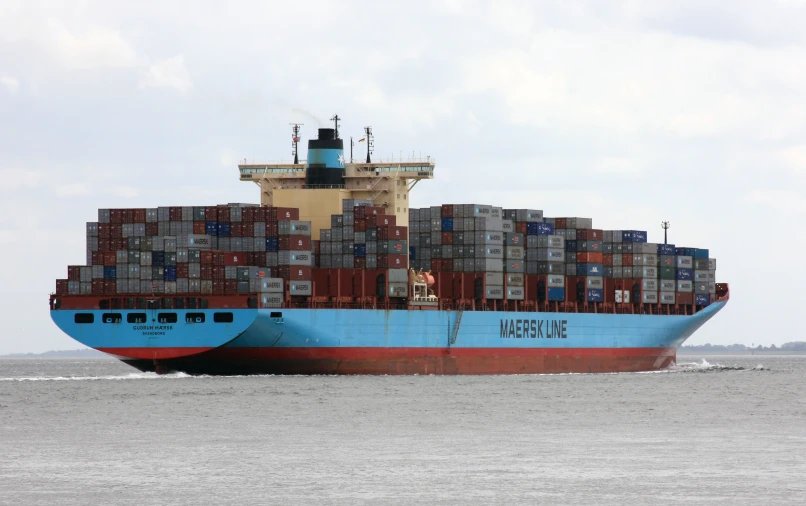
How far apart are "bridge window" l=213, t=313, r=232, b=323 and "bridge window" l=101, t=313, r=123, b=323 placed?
486 centimetres

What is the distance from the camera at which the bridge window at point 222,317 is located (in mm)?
64250

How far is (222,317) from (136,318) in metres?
4.41

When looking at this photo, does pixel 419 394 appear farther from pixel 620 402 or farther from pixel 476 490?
pixel 476 490

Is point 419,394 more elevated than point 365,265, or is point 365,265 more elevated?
point 365,265

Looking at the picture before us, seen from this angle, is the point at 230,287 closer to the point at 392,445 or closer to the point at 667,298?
the point at 392,445

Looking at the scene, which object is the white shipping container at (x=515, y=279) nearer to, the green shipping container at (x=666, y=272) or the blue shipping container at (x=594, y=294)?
the blue shipping container at (x=594, y=294)

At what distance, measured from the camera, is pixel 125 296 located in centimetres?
6550

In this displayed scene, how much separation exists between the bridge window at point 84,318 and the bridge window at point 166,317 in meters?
3.65

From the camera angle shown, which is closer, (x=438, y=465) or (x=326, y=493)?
(x=326, y=493)

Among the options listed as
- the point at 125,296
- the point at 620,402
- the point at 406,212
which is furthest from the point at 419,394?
the point at 406,212

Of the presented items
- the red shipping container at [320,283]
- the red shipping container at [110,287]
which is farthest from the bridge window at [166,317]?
the red shipping container at [320,283]

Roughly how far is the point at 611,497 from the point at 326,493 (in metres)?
6.05

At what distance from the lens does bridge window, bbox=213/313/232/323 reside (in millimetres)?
64250

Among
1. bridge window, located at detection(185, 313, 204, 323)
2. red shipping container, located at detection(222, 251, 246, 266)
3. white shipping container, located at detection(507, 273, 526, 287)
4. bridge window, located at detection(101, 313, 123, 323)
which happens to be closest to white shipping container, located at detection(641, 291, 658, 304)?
white shipping container, located at detection(507, 273, 526, 287)
